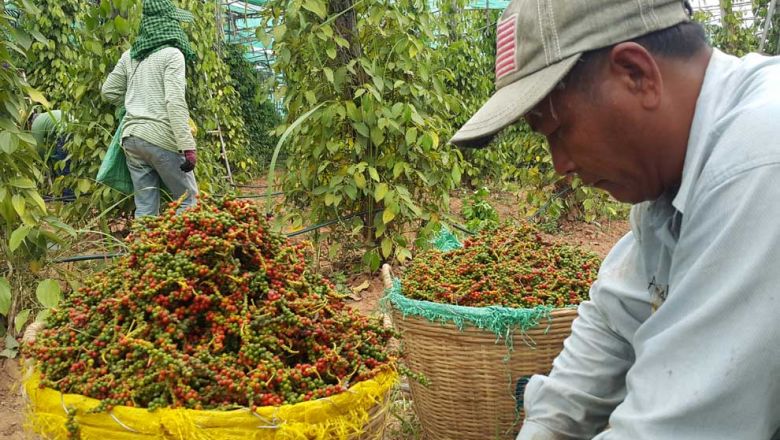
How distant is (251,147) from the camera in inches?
484

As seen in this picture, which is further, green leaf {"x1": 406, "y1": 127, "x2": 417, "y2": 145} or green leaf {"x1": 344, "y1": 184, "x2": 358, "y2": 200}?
green leaf {"x1": 344, "y1": 184, "x2": 358, "y2": 200}

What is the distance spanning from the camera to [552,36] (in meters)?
1.01

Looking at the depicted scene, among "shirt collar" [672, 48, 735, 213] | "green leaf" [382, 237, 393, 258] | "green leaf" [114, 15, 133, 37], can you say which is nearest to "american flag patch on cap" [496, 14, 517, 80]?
"shirt collar" [672, 48, 735, 213]

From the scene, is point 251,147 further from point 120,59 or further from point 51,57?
point 120,59

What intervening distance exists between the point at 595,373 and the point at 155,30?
3460mm

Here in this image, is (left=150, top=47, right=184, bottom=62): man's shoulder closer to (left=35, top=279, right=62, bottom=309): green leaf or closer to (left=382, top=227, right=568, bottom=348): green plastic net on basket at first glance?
(left=35, top=279, right=62, bottom=309): green leaf

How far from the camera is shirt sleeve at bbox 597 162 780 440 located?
84 cm

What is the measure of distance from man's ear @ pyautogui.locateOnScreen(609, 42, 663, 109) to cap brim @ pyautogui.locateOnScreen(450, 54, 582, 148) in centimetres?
6

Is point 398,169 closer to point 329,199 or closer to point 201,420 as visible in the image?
point 329,199

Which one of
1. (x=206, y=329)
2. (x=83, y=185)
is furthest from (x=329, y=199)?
(x=206, y=329)

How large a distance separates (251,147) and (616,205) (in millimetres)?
7800

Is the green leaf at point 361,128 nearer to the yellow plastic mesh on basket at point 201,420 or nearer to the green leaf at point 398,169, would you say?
the green leaf at point 398,169

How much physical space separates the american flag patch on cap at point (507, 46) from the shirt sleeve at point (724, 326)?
360mm

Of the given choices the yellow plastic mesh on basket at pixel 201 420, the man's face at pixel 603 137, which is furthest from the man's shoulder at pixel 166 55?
the man's face at pixel 603 137
